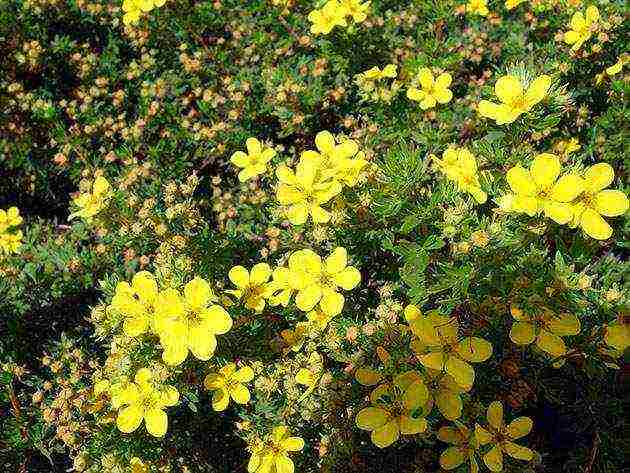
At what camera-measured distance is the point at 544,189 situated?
2.05 m

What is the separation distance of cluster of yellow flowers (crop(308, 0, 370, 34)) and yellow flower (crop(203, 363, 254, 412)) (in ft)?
7.37

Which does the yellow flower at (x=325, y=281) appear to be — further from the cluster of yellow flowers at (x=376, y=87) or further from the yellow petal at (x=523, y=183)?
the cluster of yellow flowers at (x=376, y=87)

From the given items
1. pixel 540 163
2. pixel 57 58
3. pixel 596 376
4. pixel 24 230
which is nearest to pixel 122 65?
pixel 57 58

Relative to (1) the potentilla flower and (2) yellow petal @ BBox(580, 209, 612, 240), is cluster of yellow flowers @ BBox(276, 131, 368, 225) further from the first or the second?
(2) yellow petal @ BBox(580, 209, 612, 240)

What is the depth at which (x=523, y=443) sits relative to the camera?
7.97 ft

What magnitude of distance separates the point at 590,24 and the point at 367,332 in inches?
89.0

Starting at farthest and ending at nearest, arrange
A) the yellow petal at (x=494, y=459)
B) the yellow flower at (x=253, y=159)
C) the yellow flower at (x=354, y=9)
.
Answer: the yellow flower at (x=354, y=9)
the yellow flower at (x=253, y=159)
the yellow petal at (x=494, y=459)

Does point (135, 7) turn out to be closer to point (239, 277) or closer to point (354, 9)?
point (354, 9)

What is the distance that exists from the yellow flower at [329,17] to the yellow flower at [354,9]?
Answer: 2 centimetres

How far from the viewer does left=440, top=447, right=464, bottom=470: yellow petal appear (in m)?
2.04

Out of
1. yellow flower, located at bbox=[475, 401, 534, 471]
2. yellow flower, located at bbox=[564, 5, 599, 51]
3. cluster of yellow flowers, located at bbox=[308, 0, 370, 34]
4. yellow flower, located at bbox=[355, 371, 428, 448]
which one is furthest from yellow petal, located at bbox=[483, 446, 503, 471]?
cluster of yellow flowers, located at bbox=[308, 0, 370, 34]

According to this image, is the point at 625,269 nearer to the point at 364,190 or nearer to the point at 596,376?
the point at 596,376

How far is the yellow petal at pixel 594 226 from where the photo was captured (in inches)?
80.0

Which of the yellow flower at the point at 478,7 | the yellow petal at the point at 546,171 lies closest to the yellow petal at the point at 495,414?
the yellow petal at the point at 546,171
